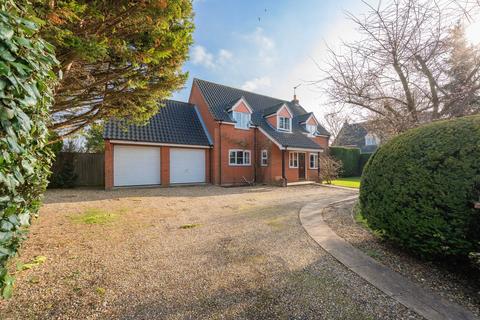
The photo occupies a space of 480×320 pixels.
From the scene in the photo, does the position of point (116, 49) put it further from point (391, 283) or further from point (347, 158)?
point (347, 158)

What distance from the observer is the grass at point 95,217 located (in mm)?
6105

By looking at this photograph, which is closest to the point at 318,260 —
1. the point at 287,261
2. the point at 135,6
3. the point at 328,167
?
the point at 287,261

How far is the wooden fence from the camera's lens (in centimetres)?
1414

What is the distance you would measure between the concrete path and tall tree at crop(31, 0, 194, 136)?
18.1ft

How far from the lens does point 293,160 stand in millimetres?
18422

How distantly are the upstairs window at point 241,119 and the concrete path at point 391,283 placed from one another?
12.9m

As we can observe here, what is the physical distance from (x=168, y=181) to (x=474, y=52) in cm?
1470

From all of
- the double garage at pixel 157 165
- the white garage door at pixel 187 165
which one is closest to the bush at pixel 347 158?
the white garage door at pixel 187 165

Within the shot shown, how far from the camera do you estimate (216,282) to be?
3.21 metres

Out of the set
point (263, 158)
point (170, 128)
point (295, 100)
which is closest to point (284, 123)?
point (263, 158)

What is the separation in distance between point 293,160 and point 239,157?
15.4 feet

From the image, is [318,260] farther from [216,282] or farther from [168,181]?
[168,181]

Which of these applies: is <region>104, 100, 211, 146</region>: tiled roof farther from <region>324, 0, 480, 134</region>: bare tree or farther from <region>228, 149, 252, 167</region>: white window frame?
<region>324, 0, 480, 134</region>: bare tree

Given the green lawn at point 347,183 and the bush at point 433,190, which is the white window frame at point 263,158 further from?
the bush at point 433,190
